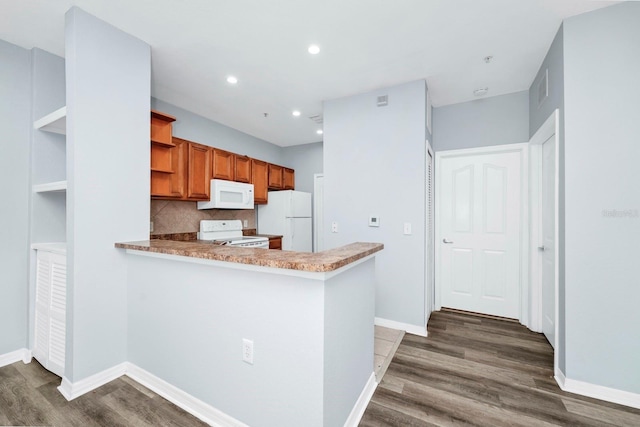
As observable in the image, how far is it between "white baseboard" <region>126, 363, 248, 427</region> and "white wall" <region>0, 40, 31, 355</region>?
1142 mm

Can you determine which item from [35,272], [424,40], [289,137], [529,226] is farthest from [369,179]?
[35,272]

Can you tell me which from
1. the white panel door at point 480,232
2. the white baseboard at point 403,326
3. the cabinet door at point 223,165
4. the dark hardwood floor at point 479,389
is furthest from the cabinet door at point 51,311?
the white panel door at point 480,232

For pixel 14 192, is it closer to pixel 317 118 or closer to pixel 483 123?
pixel 317 118

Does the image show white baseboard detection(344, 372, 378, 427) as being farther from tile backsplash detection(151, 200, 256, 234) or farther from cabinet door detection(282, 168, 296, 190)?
cabinet door detection(282, 168, 296, 190)

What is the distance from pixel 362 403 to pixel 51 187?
2.81 meters

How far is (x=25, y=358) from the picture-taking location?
7.48ft

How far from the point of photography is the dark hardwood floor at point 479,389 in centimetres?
168

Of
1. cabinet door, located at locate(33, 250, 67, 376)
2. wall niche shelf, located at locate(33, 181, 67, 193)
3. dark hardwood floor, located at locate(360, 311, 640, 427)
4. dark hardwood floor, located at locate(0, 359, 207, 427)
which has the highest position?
wall niche shelf, located at locate(33, 181, 67, 193)

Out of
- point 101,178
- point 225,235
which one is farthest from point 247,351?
point 225,235

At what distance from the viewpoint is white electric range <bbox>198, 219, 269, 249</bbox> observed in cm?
388

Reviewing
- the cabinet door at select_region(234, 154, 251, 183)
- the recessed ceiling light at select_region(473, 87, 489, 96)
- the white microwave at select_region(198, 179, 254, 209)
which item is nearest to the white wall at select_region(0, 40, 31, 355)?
the white microwave at select_region(198, 179, 254, 209)

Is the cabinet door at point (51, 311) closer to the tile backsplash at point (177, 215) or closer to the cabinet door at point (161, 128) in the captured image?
the tile backsplash at point (177, 215)

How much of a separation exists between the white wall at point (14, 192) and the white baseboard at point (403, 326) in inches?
133

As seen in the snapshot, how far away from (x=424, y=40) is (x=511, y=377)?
2832 millimetres
